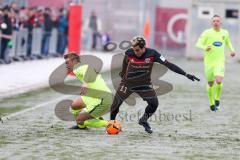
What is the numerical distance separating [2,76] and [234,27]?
79.8 ft

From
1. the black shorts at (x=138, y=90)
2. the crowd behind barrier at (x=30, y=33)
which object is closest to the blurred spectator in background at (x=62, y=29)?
the crowd behind barrier at (x=30, y=33)

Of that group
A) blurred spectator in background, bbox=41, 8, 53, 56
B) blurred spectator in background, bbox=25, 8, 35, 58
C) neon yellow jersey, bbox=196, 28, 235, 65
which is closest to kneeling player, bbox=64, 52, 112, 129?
neon yellow jersey, bbox=196, 28, 235, 65

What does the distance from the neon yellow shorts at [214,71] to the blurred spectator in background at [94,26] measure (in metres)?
25.7

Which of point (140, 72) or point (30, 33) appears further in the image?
point (30, 33)

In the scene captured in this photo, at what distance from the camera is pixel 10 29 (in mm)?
28781

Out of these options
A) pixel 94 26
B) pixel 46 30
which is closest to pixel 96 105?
pixel 46 30

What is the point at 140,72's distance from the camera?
13773 millimetres

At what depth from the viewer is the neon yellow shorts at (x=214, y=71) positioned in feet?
62.6

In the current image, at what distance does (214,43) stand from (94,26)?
86.4 ft

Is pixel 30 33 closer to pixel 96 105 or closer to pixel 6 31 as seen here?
pixel 6 31

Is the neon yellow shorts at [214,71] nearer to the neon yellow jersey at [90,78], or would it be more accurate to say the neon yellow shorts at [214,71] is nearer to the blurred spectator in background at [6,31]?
the neon yellow jersey at [90,78]

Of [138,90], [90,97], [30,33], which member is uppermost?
[30,33]

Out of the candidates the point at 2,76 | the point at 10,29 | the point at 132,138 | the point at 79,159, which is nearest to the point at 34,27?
the point at 10,29

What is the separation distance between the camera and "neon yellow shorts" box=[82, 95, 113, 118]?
13.8m
